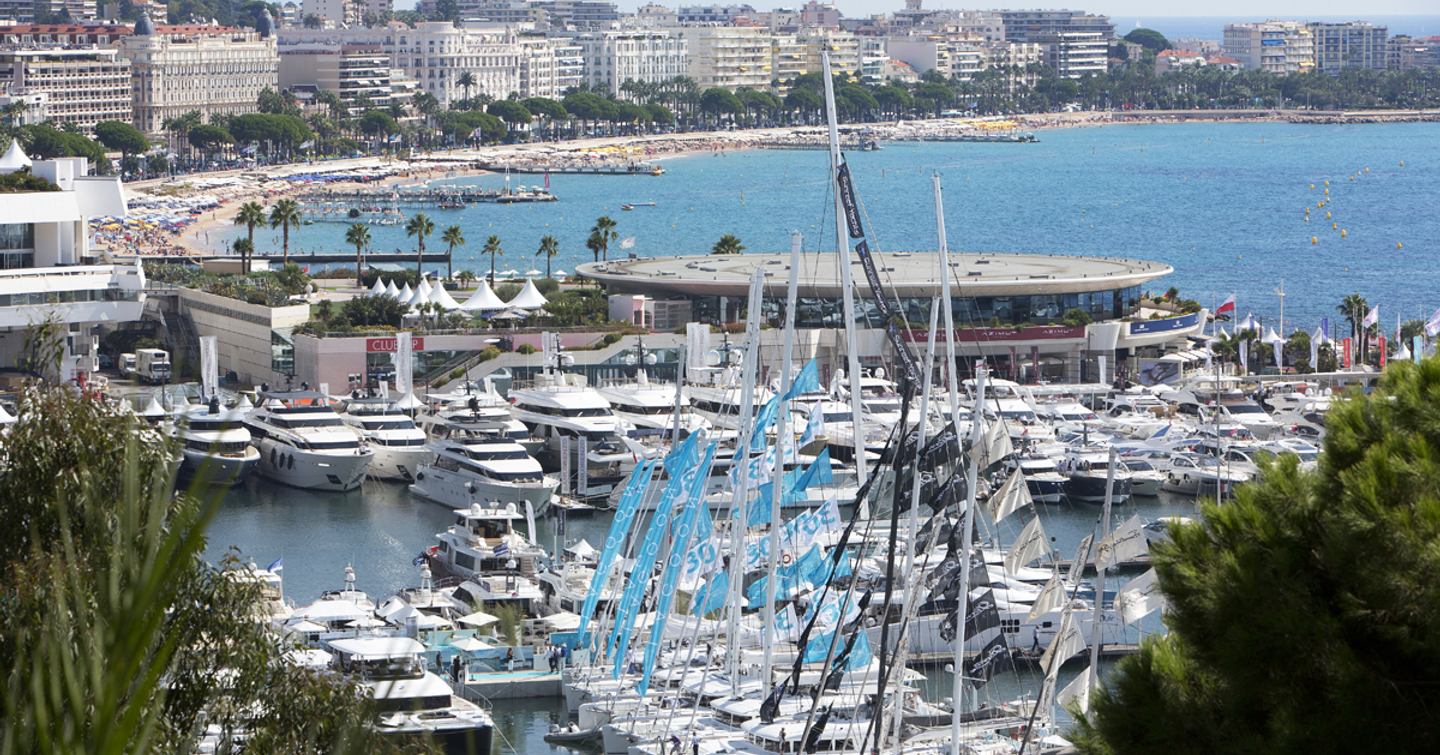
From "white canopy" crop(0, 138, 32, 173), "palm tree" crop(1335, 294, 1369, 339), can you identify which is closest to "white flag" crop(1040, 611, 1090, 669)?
"palm tree" crop(1335, 294, 1369, 339)

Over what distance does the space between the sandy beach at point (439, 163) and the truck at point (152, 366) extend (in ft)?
69.7

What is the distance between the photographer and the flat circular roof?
1727 inches

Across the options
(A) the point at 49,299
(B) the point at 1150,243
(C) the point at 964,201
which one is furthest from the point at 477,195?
(A) the point at 49,299

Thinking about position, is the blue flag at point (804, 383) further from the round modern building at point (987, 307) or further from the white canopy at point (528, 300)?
the white canopy at point (528, 300)

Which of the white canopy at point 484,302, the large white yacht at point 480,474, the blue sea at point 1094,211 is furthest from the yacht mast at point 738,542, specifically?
the blue sea at point 1094,211

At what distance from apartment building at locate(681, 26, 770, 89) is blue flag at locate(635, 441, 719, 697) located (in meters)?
163

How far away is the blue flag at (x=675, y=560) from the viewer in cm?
2098

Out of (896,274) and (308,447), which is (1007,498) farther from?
(896,274)

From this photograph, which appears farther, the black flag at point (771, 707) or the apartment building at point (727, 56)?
the apartment building at point (727, 56)

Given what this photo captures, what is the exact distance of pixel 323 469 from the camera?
116 ft

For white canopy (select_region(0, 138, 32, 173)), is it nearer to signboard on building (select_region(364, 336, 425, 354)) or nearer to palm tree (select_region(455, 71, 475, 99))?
signboard on building (select_region(364, 336, 425, 354))

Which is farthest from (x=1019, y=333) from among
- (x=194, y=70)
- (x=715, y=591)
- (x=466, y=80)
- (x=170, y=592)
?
(x=466, y=80)

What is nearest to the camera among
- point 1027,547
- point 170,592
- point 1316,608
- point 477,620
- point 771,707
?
point 170,592

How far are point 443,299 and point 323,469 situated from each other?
1060 centimetres
